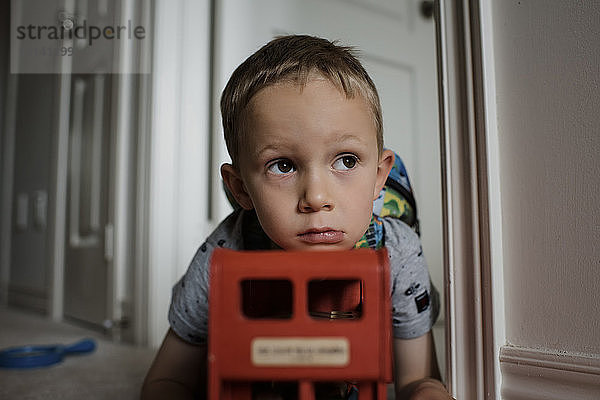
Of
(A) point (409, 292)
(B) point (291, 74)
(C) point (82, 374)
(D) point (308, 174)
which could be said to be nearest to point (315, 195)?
(D) point (308, 174)

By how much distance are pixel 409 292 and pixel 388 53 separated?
1.16 m

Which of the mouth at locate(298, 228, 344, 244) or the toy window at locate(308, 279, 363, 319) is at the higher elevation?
the mouth at locate(298, 228, 344, 244)

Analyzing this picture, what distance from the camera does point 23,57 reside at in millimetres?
2605

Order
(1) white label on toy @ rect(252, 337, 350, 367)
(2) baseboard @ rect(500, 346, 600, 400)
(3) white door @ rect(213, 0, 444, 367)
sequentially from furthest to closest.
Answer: (3) white door @ rect(213, 0, 444, 367)
(2) baseboard @ rect(500, 346, 600, 400)
(1) white label on toy @ rect(252, 337, 350, 367)

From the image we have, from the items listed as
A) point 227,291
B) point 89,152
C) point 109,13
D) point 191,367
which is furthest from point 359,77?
point 89,152

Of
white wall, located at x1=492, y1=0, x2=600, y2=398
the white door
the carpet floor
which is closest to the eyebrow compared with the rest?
white wall, located at x1=492, y1=0, x2=600, y2=398

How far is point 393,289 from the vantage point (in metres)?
0.81

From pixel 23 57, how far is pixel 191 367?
2.30 m

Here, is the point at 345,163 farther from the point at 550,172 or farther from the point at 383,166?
the point at 550,172

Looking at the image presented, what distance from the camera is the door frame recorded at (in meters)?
0.73

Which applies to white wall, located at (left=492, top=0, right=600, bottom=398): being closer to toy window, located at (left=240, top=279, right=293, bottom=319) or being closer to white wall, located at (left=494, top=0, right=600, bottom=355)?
white wall, located at (left=494, top=0, right=600, bottom=355)

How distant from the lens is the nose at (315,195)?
631 mm

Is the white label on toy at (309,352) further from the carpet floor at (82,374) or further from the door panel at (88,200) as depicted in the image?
the door panel at (88,200)

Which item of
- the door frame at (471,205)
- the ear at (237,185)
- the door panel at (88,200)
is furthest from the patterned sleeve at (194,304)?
the door panel at (88,200)
